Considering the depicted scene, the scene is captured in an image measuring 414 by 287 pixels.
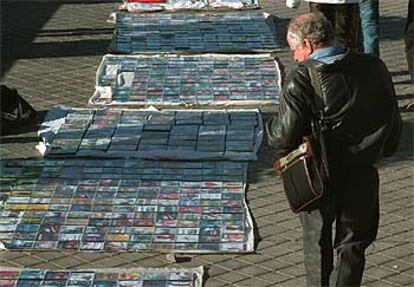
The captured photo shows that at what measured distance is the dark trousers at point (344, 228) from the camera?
517 centimetres

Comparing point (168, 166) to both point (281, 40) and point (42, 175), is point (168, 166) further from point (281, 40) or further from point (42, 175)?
point (281, 40)

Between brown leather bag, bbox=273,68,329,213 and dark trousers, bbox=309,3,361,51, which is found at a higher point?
brown leather bag, bbox=273,68,329,213

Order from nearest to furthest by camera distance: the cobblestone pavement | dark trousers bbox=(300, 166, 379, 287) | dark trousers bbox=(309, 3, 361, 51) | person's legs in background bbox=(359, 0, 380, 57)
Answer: dark trousers bbox=(300, 166, 379, 287) → the cobblestone pavement → dark trousers bbox=(309, 3, 361, 51) → person's legs in background bbox=(359, 0, 380, 57)

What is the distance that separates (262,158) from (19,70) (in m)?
3.80

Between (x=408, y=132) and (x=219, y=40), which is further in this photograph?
(x=219, y=40)

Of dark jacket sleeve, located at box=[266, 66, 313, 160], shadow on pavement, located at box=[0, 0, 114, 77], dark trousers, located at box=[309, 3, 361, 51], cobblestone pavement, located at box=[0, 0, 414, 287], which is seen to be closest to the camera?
dark jacket sleeve, located at box=[266, 66, 313, 160]

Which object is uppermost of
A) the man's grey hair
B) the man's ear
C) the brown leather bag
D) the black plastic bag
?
the man's grey hair

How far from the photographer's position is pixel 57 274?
21.5 ft

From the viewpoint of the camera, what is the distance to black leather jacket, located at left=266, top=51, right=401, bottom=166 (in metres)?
5.01

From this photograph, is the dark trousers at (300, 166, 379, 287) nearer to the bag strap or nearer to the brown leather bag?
the brown leather bag

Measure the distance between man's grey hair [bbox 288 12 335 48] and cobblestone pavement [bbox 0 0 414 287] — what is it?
1793 millimetres

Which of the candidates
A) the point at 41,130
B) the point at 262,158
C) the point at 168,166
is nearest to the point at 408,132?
the point at 262,158

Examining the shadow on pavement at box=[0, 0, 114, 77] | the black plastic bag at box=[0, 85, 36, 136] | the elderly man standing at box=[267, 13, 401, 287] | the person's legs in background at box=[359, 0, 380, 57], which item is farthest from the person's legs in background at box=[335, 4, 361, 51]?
the elderly man standing at box=[267, 13, 401, 287]

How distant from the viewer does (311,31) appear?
5.03m
